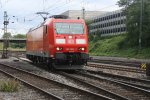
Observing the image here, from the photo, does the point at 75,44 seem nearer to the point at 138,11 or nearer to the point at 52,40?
the point at 52,40

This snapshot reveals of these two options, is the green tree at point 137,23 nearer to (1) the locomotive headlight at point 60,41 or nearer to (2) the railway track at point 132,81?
(1) the locomotive headlight at point 60,41

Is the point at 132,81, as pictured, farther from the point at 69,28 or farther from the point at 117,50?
→ the point at 117,50

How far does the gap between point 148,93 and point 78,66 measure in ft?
36.6

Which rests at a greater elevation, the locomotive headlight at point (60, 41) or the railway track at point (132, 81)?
the locomotive headlight at point (60, 41)

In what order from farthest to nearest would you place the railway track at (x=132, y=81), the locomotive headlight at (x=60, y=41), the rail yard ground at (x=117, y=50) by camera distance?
the rail yard ground at (x=117, y=50) → the locomotive headlight at (x=60, y=41) → the railway track at (x=132, y=81)

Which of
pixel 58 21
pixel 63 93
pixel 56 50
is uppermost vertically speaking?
pixel 58 21

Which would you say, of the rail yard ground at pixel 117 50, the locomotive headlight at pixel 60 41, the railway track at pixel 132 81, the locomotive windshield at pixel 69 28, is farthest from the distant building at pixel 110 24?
the railway track at pixel 132 81

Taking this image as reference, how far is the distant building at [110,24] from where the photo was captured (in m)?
103

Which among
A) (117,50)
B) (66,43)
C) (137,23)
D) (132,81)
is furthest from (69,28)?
(117,50)

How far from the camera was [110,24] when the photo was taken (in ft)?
364

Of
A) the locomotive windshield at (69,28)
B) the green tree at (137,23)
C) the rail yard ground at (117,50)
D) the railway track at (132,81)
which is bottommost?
the railway track at (132,81)

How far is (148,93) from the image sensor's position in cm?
1334

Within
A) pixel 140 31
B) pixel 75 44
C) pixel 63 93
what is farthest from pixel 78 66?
pixel 140 31

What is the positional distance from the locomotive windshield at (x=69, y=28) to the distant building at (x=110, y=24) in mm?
74499
